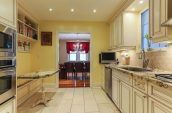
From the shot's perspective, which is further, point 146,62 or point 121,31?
point 121,31

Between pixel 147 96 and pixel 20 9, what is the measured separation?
402 cm

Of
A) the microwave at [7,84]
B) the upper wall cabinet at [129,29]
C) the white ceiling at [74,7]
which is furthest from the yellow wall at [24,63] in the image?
the microwave at [7,84]

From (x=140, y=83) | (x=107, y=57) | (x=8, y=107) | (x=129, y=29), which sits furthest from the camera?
(x=107, y=57)

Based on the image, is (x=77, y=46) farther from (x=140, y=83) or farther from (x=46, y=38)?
(x=140, y=83)

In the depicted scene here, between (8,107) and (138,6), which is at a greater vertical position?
(138,6)

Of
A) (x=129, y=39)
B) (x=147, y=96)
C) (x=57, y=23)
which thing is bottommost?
(x=147, y=96)

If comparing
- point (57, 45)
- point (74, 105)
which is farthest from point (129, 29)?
point (57, 45)

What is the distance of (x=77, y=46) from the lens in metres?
13.1

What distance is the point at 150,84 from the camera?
6.94 ft

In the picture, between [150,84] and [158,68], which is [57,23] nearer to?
[158,68]

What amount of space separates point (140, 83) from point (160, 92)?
59 centimetres

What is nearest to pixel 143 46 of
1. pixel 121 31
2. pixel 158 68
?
pixel 121 31

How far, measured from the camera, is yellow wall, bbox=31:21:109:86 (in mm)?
6750

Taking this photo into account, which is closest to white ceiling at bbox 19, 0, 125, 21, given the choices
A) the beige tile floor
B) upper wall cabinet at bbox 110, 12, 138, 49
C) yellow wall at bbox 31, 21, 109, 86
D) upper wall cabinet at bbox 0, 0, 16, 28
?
upper wall cabinet at bbox 110, 12, 138, 49
